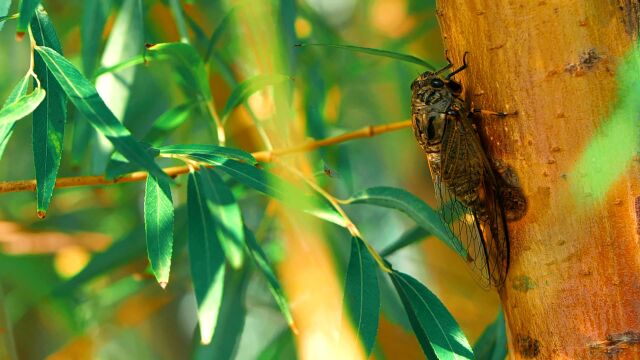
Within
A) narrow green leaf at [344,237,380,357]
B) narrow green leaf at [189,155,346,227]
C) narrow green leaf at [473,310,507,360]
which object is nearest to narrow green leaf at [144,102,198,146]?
narrow green leaf at [189,155,346,227]

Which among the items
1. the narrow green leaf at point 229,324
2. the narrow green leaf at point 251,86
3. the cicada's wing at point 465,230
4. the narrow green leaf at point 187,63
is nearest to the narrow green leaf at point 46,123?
the narrow green leaf at point 187,63

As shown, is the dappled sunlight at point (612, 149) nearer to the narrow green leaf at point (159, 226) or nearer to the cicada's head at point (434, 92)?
the cicada's head at point (434, 92)

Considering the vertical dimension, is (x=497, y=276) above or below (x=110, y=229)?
above

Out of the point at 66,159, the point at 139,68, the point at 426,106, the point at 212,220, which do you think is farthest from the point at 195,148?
the point at 66,159

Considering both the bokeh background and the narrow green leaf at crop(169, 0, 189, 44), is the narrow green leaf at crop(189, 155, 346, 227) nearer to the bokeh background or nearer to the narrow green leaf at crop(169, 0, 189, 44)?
the bokeh background

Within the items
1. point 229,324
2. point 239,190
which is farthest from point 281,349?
point 239,190

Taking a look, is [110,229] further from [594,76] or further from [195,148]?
[594,76]
